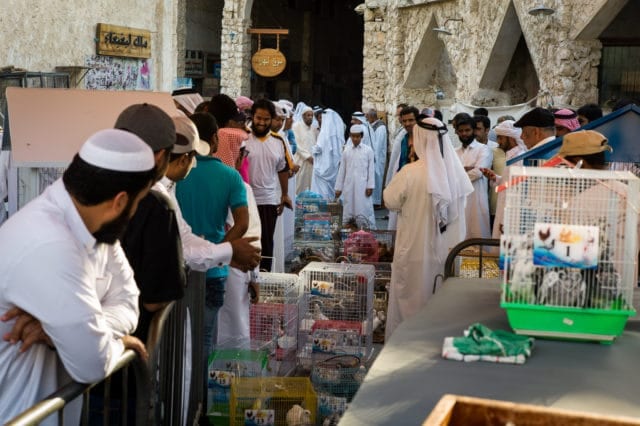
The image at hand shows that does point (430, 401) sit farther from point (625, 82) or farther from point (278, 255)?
point (625, 82)

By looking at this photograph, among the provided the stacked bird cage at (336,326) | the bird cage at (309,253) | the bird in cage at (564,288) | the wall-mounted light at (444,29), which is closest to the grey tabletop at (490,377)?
the bird in cage at (564,288)

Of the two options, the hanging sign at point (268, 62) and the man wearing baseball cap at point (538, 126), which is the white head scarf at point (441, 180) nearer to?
the man wearing baseball cap at point (538, 126)

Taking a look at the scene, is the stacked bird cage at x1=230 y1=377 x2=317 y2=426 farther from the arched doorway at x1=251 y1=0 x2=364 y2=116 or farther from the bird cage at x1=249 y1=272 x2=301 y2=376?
the arched doorway at x1=251 y1=0 x2=364 y2=116

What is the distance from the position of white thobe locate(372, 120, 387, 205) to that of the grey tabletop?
48.6 feet

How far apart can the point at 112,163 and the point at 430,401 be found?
3.84ft

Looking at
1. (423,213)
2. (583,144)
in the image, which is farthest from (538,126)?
(583,144)

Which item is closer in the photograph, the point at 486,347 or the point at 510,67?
the point at 486,347

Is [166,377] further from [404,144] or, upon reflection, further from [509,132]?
[404,144]

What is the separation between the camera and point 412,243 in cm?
728

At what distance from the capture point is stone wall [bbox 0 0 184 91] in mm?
12445

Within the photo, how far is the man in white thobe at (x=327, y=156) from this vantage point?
17.0 meters

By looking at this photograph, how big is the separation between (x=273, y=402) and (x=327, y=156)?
12.0 m

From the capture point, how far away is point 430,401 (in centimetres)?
273

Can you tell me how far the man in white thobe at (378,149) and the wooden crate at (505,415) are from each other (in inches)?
628
